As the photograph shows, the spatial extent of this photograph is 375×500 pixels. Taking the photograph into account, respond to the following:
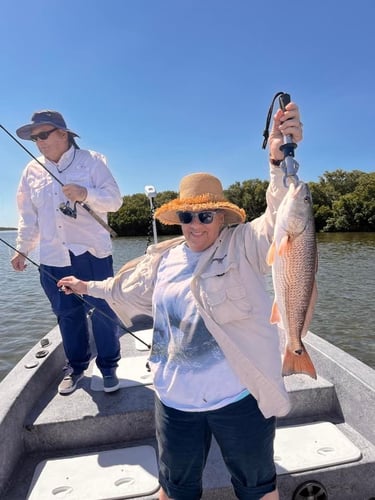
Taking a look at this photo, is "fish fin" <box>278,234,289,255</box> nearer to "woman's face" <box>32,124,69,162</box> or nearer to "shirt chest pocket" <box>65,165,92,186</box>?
"shirt chest pocket" <box>65,165,92,186</box>

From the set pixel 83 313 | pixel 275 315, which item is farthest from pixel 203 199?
pixel 83 313

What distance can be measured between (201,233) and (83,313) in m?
1.93

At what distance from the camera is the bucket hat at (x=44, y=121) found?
2957 millimetres

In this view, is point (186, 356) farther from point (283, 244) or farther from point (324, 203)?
point (324, 203)

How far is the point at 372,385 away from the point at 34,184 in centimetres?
320

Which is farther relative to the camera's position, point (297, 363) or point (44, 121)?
point (44, 121)

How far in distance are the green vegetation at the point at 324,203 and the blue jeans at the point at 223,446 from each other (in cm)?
4213

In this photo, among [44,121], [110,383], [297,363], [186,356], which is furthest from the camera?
[110,383]

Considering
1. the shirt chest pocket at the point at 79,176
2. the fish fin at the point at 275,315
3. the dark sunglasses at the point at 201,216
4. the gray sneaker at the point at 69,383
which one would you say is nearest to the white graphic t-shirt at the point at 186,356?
the dark sunglasses at the point at 201,216

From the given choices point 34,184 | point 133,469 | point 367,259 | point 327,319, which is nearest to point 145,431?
point 133,469

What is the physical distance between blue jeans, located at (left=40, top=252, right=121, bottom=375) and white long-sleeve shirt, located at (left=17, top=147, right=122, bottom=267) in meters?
0.08

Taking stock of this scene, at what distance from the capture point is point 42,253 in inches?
129

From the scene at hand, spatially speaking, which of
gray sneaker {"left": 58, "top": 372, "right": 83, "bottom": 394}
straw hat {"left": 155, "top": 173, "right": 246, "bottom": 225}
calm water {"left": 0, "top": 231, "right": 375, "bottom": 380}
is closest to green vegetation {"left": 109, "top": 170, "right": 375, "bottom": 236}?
calm water {"left": 0, "top": 231, "right": 375, "bottom": 380}

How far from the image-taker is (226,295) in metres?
1.78
